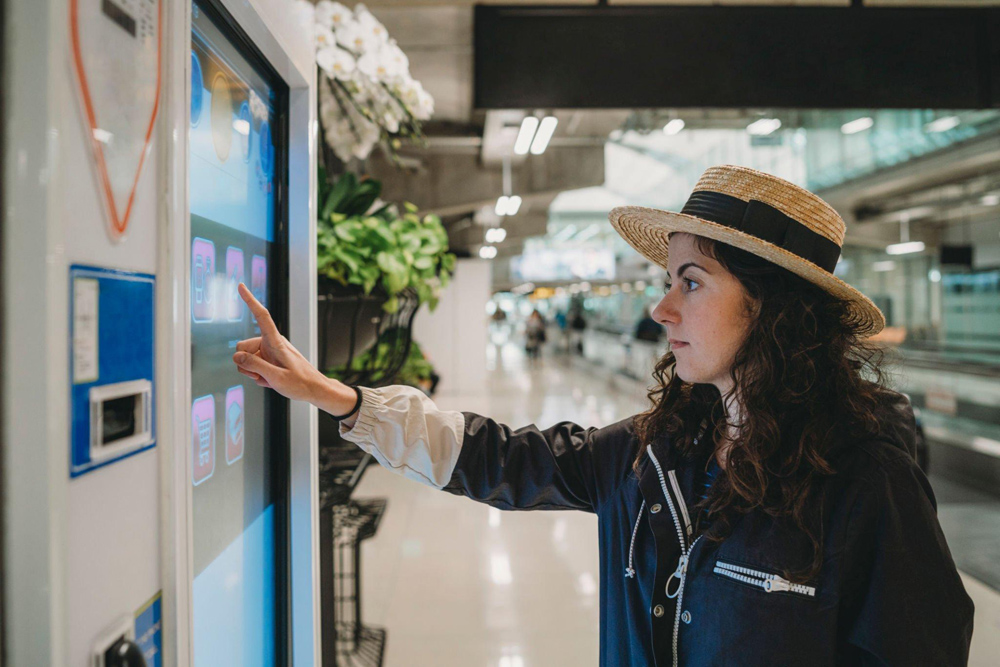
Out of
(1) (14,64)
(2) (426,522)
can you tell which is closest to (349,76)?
(1) (14,64)

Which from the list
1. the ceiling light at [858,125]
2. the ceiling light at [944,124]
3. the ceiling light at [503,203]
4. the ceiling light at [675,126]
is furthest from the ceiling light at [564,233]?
the ceiling light at [675,126]

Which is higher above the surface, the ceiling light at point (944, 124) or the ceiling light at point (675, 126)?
the ceiling light at point (944, 124)

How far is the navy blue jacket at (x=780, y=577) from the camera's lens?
3.30 feet

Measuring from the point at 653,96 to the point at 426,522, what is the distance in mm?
3605

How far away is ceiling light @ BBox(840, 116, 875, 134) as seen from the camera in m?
11.3

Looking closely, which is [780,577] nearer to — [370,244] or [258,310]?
[258,310]

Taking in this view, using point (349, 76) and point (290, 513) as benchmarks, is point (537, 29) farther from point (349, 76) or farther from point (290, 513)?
point (290, 513)

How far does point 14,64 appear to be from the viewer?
0.56 meters

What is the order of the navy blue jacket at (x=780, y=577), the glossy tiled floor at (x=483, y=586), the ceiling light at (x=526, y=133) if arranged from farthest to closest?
the glossy tiled floor at (x=483, y=586) < the ceiling light at (x=526, y=133) < the navy blue jacket at (x=780, y=577)

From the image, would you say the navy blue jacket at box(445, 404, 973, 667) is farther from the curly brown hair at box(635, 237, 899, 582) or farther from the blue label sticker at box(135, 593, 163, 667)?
the blue label sticker at box(135, 593, 163, 667)

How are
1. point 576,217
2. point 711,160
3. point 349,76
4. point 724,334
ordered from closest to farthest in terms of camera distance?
point 724,334 → point 349,76 → point 711,160 → point 576,217

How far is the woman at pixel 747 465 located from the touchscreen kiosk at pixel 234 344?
12 centimetres

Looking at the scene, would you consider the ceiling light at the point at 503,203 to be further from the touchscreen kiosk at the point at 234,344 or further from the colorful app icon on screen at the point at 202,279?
the colorful app icon on screen at the point at 202,279

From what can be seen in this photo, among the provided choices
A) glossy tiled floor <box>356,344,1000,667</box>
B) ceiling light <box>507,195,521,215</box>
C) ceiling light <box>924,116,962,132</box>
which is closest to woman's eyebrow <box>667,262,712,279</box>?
glossy tiled floor <box>356,344,1000,667</box>
